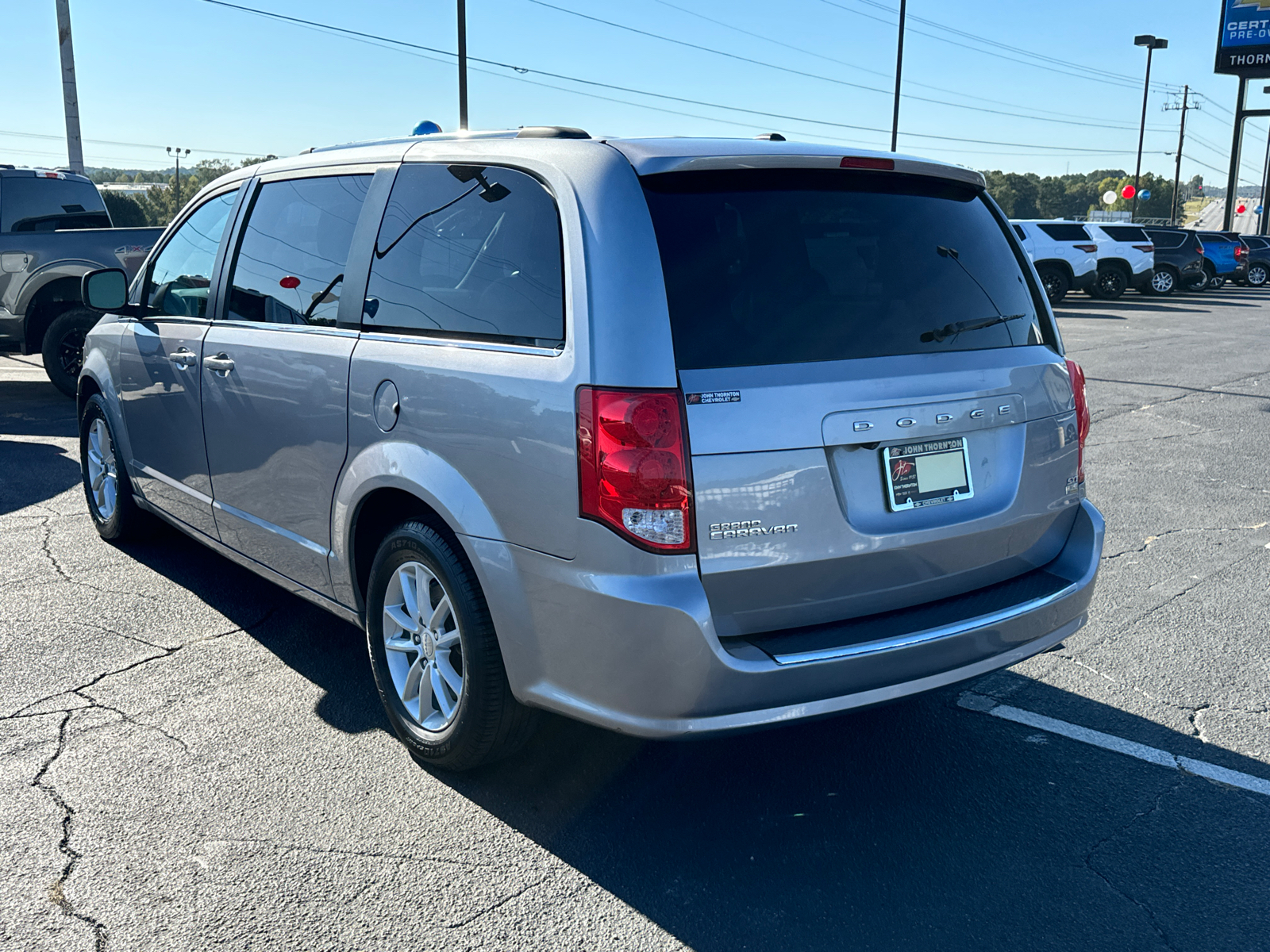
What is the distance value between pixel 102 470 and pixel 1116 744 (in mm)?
4970

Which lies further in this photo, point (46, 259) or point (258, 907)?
point (46, 259)

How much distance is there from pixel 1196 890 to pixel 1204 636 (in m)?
2.05

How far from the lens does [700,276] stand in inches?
110

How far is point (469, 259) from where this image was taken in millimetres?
3223

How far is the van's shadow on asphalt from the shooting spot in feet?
8.82

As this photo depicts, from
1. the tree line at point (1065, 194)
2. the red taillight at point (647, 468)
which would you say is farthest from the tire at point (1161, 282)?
the tree line at point (1065, 194)

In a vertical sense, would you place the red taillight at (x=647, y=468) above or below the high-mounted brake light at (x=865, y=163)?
below

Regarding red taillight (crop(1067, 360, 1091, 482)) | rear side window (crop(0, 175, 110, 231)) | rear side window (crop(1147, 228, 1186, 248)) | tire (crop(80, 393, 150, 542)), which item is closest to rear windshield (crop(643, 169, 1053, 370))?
red taillight (crop(1067, 360, 1091, 482))

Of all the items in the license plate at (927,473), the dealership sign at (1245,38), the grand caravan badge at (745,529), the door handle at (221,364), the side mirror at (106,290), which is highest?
the dealership sign at (1245,38)

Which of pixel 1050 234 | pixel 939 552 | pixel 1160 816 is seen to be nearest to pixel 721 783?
Answer: pixel 939 552

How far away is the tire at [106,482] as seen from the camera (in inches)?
218

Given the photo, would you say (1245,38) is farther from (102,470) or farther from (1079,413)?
(102,470)

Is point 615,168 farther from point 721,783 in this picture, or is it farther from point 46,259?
point 46,259

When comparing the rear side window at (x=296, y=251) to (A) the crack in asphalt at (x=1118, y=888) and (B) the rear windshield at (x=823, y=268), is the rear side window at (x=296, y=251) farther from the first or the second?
(A) the crack in asphalt at (x=1118, y=888)
